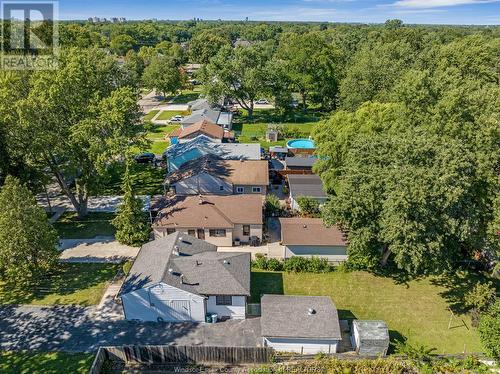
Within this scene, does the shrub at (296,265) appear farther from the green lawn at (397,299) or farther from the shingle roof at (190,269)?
the shingle roof at (190,269)

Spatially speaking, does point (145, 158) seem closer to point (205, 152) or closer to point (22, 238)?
point (205, 152)

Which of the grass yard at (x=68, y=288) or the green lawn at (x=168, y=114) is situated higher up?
the green lawn at (x=168, y=114)

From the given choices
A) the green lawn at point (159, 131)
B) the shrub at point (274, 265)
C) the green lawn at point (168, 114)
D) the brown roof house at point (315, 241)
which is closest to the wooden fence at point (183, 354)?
the shrub at point (274, 265)

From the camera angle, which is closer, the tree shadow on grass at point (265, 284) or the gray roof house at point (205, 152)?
the tree shadow on grass at point (265, 284)

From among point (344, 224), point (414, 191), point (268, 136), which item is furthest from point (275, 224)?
point (268, 136)

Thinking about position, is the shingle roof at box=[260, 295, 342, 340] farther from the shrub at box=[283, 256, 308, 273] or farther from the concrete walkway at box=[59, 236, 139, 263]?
the concrete walkway at box=[59, 236, 139, 263]

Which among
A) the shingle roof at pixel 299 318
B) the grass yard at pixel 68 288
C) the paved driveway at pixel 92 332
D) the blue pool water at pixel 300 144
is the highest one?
the blue pool water at pixel 300 144
